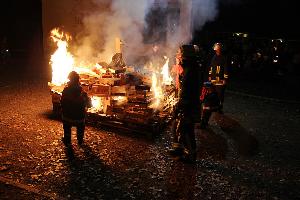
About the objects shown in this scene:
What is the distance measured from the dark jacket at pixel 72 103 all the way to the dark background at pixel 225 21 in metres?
12.7

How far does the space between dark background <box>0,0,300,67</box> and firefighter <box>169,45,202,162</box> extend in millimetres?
13373

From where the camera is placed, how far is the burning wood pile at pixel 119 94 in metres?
7.87

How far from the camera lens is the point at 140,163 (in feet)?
20.6

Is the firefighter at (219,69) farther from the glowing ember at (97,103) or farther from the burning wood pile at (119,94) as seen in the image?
the glowing ember at (97,103)

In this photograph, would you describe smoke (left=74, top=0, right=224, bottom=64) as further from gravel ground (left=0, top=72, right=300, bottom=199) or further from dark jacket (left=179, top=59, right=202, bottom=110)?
dark jacket (left=179, top=59, right=202, bottom=110)

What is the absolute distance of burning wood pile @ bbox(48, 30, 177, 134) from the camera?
7.87 meters

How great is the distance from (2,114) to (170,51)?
9264 mm

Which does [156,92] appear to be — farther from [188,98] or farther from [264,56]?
[264,56]

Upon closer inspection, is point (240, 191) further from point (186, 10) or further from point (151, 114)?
point (186, 10)

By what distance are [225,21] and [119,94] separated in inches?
599

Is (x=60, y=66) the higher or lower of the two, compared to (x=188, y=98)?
higher

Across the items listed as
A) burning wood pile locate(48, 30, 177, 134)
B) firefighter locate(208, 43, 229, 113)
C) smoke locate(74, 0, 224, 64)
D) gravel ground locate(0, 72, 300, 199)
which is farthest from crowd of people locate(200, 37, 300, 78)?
burning wood pile locate(48, 30, 177, 134)

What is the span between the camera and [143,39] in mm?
14633

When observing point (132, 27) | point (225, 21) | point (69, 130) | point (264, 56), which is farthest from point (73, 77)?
point (225, 21)
